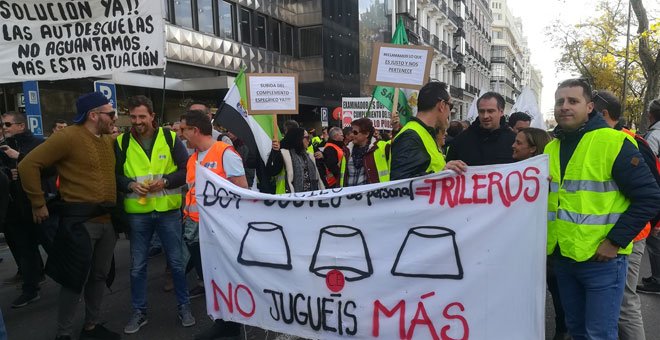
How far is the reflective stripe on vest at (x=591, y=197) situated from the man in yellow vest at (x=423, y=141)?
1.90 ft

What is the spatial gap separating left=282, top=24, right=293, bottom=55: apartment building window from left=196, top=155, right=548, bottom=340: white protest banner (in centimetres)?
2136

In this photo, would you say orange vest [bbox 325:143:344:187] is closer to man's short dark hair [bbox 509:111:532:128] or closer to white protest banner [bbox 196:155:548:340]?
man's short dark hair [bbox 509:111:532:128]

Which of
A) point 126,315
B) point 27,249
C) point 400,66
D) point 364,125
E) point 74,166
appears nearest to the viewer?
point 74,166

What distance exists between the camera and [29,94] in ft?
26.3

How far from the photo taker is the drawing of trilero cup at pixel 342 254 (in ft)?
9.42

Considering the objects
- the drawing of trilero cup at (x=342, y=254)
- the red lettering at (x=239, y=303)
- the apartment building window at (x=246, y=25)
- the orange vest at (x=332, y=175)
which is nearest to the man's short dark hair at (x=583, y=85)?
the drawing of trilero cup at (x=342, y=254)

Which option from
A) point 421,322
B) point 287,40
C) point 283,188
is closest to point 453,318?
point 421,322

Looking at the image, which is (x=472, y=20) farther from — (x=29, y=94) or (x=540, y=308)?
(x=540, y=308)

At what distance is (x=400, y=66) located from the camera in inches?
226

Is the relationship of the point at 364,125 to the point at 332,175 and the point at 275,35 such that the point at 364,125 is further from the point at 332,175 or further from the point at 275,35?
the point at 275,35

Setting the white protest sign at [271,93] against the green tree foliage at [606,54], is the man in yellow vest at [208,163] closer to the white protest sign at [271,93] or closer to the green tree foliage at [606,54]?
the white protest sign at [271,93]

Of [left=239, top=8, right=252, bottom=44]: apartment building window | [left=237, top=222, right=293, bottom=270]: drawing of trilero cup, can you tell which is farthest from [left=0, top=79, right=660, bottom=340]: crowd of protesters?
[left=239, top=8, right=252, bottom=44]: apartment building window

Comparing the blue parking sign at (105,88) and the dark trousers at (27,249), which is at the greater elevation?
the blue parking sign at (105,88)

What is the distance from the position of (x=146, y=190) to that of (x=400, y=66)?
11.2 ft
